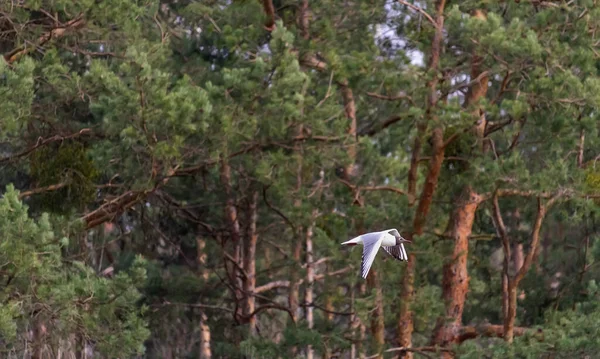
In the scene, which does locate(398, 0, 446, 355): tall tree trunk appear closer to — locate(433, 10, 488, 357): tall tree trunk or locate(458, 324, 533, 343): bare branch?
locate(433, 10, 488, 357): tall tree trunk

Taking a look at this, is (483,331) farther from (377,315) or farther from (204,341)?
(204,341)

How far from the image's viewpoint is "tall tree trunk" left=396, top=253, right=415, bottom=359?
17.4 metres

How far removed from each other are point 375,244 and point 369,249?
0.06 meters

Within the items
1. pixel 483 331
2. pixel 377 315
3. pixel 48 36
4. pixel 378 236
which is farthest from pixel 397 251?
pixel 483 331

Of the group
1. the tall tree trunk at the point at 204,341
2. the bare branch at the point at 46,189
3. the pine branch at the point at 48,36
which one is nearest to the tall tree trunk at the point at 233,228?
the tall tree trunk at the point at 204,341

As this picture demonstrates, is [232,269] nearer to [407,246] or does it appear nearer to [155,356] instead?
[155,356]

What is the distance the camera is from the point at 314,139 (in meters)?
17.2

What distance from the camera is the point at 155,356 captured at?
78.6ft

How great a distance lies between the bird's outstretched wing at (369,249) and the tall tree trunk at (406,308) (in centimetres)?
550

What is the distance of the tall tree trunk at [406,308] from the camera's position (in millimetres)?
17359

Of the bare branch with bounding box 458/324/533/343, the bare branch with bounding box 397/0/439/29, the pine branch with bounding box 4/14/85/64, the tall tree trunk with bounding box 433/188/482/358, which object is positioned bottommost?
the bare branch with bounding box 458/324/533/343

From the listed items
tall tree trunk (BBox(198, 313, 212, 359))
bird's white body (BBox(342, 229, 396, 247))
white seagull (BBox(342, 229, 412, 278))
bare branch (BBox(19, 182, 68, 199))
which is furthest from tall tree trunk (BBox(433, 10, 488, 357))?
tall tree trunk (BBox(198, 313, 212, 359))

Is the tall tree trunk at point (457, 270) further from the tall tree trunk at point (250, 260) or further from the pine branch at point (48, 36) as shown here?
the pine branch at point (48, 36)

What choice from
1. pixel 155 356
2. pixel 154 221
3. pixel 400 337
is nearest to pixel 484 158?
pixel 400 337
